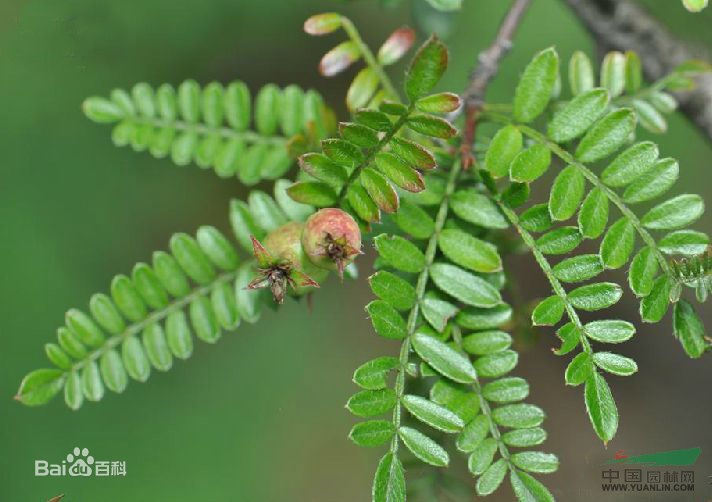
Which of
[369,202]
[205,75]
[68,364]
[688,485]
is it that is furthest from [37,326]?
[688,485]

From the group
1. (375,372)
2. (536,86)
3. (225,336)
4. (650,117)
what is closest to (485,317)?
(375,372)

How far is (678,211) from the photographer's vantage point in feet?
4.43

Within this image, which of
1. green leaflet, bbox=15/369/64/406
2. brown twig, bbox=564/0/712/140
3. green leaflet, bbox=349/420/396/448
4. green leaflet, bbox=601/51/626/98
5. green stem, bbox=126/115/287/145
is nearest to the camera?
green leaflet, bbox=349/420/396/448

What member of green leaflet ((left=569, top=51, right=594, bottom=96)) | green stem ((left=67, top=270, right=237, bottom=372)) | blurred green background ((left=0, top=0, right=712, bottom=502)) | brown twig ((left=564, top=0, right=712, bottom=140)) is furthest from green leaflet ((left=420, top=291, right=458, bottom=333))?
blurred green background ((left=0, top=0, right=712, bottom=502))

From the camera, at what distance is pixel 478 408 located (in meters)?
1.39

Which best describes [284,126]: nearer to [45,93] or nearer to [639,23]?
[639,23]

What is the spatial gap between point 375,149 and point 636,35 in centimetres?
126

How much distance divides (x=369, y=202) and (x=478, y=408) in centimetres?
44

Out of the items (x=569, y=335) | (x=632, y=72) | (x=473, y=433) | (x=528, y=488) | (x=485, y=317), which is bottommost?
(x=528, y=488)

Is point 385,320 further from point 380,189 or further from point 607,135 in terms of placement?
point 607,135

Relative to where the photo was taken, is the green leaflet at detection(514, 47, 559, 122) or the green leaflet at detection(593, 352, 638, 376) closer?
the green leaflet at detection(593, 352, 638, 376)

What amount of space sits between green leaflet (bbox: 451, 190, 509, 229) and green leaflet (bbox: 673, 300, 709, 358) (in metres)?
0.36

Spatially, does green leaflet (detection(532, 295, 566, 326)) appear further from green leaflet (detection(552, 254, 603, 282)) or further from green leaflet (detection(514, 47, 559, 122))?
green leaflet (detection(514, 47, 559, 122))

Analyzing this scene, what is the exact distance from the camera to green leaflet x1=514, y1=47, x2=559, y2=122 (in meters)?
1.47
